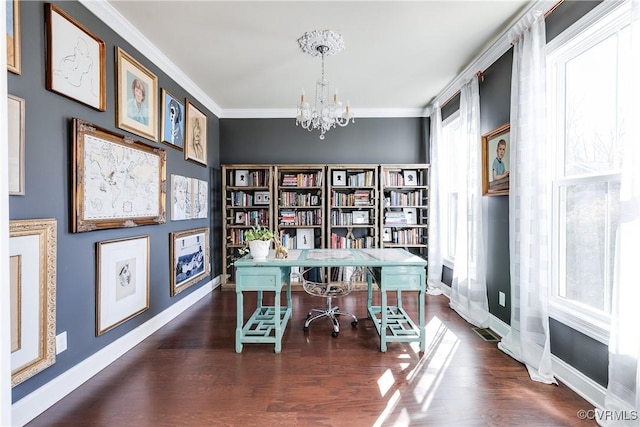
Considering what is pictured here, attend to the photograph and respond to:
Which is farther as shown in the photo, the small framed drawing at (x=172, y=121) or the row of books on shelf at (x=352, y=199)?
the row of books on shelf at (x=352, y=199)

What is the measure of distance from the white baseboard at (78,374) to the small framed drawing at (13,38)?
184 cm

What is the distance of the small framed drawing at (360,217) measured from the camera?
475cm

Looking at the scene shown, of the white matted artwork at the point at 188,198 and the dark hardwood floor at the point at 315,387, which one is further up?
the white matted artwork at the point at 188,198

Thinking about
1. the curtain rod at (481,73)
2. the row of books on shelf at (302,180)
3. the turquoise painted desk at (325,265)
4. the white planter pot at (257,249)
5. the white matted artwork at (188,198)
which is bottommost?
the turquoise painted desk at (325,265)

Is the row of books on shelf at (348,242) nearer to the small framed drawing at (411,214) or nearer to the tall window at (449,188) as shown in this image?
the small framed drawing at (411,214)

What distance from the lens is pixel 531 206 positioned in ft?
7.62

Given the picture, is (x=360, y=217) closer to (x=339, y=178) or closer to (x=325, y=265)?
(x=339, y=178)

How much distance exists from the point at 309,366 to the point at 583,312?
196 centimetres

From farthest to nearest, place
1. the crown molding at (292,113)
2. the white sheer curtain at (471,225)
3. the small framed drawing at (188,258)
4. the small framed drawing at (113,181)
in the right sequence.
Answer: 1. the crown molding at (292,113)
2. the small framed drawing at (188,258)
3. the white sheer curtain at (471,225)
4. the small framed drawing at (113,181)

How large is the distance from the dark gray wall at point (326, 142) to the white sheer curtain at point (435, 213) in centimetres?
38

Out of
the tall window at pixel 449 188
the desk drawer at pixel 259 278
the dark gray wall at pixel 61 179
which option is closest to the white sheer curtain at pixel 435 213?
the tall window at pixel 449 188

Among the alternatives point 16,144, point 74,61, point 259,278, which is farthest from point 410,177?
point 16,144

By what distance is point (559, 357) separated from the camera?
2.22 meters

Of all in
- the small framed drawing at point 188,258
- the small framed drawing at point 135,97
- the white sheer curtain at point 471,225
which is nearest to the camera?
the small framed drawing at point 135,97
